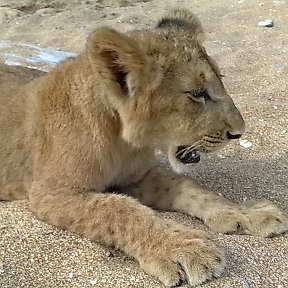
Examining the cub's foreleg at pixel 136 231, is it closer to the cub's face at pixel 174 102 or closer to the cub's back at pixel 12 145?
the cub's back at pixel 12 145

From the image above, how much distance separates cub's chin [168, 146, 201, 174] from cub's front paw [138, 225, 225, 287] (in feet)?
1.35

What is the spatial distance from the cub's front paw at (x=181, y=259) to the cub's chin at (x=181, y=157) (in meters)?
0.41

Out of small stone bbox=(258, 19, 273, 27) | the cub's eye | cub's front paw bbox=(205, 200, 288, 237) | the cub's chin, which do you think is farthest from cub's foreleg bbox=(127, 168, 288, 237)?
small stone bbox=(258, 19, 273, 27)

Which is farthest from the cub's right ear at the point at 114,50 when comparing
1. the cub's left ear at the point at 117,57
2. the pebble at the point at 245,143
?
the pebble at the point at 245,143

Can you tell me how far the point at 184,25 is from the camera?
299cm

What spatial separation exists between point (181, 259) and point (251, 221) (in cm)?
44

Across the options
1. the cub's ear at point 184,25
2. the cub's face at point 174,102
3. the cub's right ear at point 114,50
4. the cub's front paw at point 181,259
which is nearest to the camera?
the cub's front paw at point 181,259

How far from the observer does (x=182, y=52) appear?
2680 mm

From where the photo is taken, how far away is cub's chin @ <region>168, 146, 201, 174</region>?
9.08 ft

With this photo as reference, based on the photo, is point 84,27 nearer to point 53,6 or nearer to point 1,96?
point 53,6

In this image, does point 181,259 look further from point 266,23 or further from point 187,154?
point 266,23

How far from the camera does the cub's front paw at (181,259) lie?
2318 mm

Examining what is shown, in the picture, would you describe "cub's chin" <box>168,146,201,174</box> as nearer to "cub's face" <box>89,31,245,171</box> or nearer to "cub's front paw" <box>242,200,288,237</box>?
"cub's face" <box>89,31,245,171</box>

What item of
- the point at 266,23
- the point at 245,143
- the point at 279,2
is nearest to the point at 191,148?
the point at 245,143
